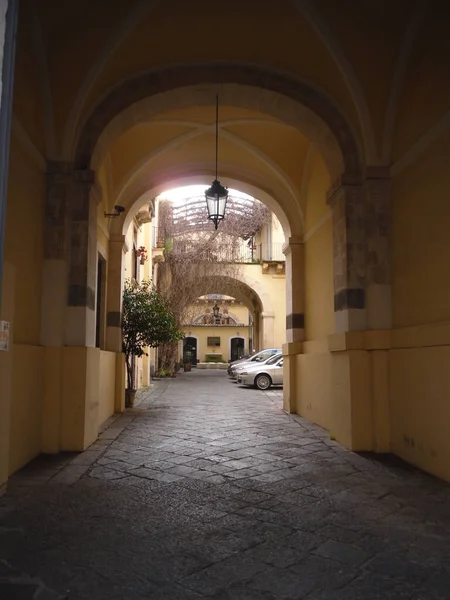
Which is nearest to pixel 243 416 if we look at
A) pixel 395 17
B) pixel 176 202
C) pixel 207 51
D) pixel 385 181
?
pixel 385 181

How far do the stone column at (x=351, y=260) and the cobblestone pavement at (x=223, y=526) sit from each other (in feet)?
5.21

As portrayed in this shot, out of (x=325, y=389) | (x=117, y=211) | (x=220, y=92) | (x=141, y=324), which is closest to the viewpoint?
(x=220, y=92)

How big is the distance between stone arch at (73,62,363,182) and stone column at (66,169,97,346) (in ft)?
0.94

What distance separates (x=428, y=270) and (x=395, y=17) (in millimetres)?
2744

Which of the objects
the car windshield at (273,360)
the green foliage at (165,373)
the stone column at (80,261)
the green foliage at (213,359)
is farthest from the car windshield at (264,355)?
the green foliage at (213,359)

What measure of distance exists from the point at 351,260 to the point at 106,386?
4609mm

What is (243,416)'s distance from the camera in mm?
9250

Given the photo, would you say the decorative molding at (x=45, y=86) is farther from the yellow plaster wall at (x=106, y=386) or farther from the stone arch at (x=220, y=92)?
the yellow plaster wall at (x=106, y=386)

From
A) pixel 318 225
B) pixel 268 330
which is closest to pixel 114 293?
pixel 318 225

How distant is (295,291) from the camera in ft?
30.7

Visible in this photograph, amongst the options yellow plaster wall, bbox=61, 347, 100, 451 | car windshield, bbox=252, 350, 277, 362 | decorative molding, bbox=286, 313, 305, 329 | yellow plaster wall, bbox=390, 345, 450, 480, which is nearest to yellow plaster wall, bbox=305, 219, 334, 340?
decorative molding, bbox=286, 313, 305, 329

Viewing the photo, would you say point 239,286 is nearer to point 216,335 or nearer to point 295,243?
point 295,243

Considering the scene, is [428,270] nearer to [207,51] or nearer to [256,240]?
[207,51]

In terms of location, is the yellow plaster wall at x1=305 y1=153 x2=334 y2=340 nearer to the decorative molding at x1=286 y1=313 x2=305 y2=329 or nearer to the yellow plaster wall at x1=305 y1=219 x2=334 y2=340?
the yellow plaster wall at x1=305 y1=219 x2=334 y2=340
